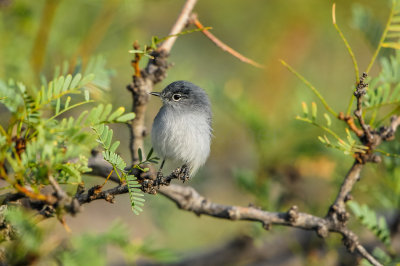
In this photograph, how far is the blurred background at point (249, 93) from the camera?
9.58ft

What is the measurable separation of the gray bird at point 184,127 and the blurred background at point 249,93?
29 cm

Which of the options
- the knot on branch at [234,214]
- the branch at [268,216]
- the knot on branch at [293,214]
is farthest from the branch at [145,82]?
the knot on branch at [293,214]

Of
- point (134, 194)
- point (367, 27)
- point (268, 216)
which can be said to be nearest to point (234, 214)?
point (268, 216)

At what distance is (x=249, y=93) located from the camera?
14.2ft

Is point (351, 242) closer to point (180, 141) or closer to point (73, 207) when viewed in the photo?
point (180, 141)

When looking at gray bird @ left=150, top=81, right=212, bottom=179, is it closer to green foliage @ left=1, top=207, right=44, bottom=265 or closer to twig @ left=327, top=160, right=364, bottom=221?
twig @ left=327, top=160, right=364, bottom=221

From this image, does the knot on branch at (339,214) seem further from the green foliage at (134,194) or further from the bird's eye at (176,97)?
the bird's eye at (176,97)

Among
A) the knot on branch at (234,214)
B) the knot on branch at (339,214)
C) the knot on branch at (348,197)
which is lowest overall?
the knot on branch at (234,214)

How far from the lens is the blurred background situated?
2.92 m

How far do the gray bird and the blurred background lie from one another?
0.29 m

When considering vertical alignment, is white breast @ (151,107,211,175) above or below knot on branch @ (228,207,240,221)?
above

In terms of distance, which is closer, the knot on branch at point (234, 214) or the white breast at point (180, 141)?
the knot on branch at point (234, 214)

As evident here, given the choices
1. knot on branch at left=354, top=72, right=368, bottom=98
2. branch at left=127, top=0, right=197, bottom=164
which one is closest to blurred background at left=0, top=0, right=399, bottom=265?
branch at left=127, top=0, right=197, bottom=164

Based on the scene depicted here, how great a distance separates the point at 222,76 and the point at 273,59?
1392 millimetres
